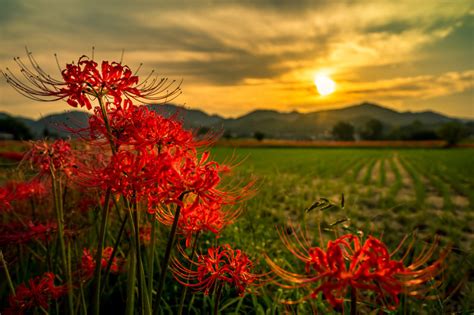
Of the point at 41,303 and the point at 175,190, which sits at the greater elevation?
the point at 175,190

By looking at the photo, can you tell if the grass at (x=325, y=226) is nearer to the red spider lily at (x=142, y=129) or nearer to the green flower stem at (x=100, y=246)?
the red spider lily at (x=142, y=129)

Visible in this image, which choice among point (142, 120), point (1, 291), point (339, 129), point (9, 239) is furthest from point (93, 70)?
point (339, 129)

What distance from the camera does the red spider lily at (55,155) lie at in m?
3.28

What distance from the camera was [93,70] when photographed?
233 cm

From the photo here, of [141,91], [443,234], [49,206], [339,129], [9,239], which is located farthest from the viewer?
[339,129]

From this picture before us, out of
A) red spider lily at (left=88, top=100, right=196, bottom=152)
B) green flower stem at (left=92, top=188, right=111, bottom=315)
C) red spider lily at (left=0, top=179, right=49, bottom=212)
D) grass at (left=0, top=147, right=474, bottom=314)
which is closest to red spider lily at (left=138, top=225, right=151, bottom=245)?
grass at (left=0, top=147, right=474, bottom=314)

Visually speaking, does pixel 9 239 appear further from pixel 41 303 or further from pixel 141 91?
pixel 141 91

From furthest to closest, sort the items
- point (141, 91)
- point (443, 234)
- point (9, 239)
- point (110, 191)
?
point (443, 234), point (9, 239), point (141, 91), point (110, 191)

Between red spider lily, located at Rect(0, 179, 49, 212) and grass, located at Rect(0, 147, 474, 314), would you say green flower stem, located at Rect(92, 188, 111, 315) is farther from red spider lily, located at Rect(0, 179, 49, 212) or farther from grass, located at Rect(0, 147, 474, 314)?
red spider lily, located at Rect(0, 179, 49, 212)

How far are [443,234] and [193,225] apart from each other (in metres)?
9.04

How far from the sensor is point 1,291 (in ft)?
15.1

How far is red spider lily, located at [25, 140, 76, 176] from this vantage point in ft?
10.8

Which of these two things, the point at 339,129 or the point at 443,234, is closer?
the point at 443,234


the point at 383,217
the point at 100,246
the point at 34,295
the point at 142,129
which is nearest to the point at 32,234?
the point at 34,295
